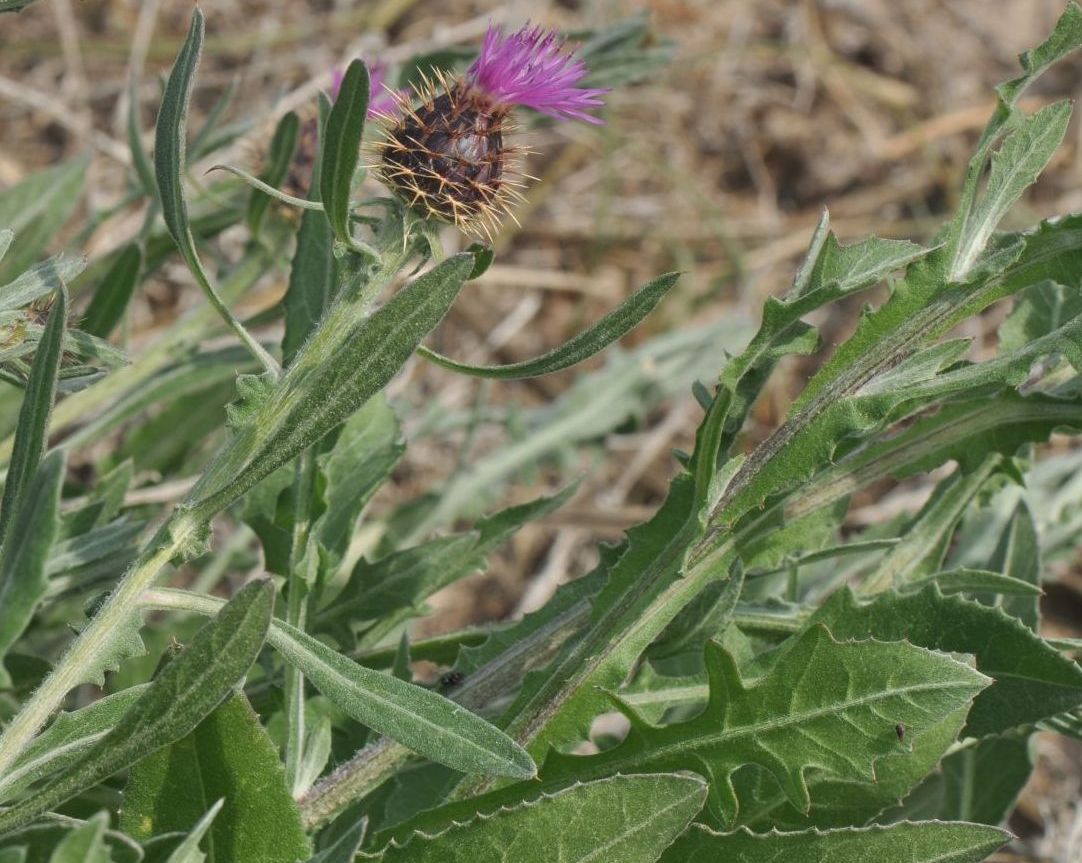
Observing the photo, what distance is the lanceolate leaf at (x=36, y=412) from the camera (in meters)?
1.32

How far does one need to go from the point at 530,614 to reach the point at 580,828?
441mm

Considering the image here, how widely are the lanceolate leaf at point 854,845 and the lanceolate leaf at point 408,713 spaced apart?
332 millimetres

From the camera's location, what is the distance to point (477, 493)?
317 centimetres

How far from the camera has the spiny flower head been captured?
4.87 feet

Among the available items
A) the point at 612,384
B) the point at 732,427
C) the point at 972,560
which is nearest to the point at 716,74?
the point at 612,384

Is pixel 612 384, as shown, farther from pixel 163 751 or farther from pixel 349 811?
pixel 163 751

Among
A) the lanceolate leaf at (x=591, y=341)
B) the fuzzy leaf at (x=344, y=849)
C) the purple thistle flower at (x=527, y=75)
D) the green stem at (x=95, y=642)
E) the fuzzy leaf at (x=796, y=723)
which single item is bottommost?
the fuzzy leaf at (x=796, y=723)

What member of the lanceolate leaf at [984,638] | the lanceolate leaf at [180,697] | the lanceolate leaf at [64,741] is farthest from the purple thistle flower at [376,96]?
the lanceolate leaf at [984,638]

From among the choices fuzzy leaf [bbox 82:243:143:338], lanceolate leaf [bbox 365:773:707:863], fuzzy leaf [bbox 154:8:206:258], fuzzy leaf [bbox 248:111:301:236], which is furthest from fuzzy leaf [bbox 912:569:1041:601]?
fuzzy leaf [bbox 82:243:143:338]

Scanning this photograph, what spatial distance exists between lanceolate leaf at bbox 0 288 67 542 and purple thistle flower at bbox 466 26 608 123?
0.55 metres

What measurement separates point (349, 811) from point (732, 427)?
715 mm

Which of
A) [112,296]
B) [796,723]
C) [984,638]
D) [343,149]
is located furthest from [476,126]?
[112,296]

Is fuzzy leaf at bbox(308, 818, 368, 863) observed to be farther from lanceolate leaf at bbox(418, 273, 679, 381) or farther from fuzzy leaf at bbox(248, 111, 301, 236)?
fuzzy leaf at bbox(248, 111, 301, 236)

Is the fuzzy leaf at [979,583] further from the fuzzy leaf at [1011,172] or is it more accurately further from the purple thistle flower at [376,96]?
the purple thistle flower at [376,96]
